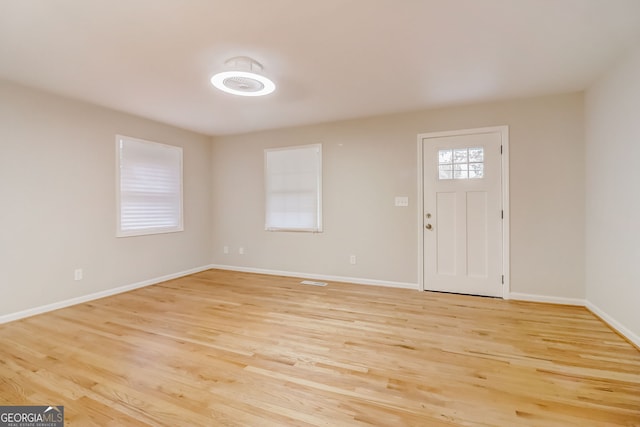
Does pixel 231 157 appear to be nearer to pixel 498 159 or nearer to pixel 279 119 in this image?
pixel 279 119

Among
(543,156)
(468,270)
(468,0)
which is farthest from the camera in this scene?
(468,270)

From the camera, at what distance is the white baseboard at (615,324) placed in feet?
7.81

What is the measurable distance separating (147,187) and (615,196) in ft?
18.5

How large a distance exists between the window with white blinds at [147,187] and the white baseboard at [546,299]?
5045mm

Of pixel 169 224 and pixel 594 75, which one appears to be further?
pixel 169 224

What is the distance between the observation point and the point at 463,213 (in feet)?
12.4

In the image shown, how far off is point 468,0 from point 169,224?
472 centimetres

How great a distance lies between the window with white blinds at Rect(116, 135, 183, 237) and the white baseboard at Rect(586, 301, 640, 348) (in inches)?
221

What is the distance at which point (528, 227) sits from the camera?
3.50 meters

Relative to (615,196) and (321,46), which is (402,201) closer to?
(615,196)

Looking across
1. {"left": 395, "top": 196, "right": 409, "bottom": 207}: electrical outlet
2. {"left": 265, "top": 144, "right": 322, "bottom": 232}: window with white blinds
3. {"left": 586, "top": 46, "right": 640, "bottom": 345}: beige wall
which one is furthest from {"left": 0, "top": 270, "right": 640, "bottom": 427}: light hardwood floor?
{"left": 265, "top": 144, "right": 322, "bottom": 232}: window with white blinds

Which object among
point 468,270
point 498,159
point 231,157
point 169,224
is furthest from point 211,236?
point 498,159

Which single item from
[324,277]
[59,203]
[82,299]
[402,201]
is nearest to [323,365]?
[324,277]

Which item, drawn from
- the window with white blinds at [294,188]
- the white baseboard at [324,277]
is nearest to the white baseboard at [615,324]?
the white baseboard at [324,277]
